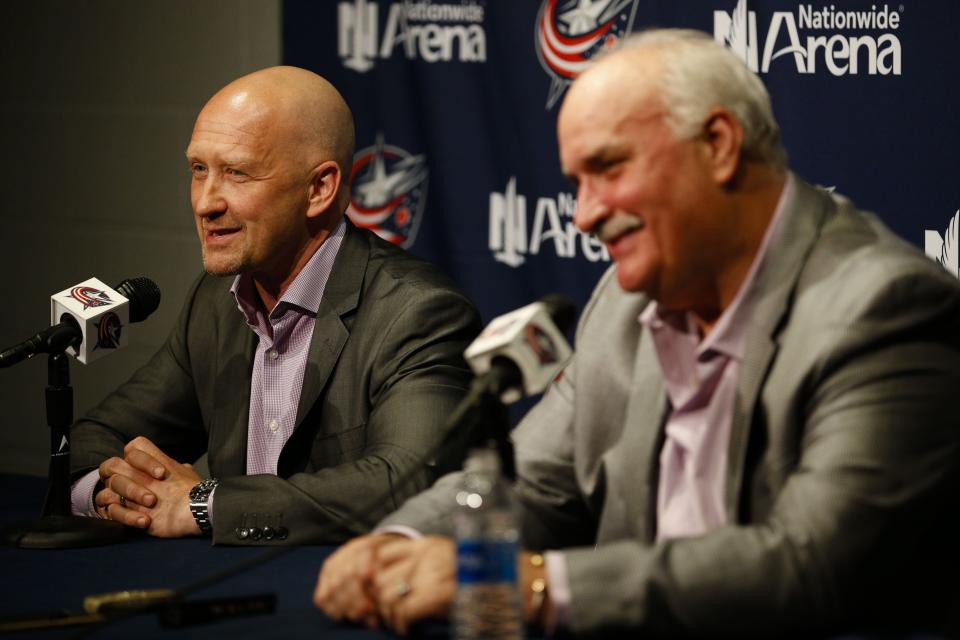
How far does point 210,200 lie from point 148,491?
26.8 inches

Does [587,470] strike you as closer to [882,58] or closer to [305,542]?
[305,542]

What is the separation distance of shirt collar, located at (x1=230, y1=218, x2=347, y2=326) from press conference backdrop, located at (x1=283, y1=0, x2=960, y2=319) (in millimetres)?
993

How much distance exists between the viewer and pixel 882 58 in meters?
3.31

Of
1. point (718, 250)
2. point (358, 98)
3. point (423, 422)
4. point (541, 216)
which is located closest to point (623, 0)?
point (541, 216)

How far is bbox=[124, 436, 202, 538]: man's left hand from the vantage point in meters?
2.50

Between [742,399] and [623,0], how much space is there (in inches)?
82.9

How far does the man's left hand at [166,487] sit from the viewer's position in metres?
2.50

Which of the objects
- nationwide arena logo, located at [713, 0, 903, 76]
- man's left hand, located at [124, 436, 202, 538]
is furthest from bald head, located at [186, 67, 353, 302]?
nationwide arena logo, located at [713, 0, 903, 76]

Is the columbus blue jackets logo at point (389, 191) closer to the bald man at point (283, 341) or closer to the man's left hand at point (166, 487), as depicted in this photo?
the bald man at point (283, 341)

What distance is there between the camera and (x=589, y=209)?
1.94 metres

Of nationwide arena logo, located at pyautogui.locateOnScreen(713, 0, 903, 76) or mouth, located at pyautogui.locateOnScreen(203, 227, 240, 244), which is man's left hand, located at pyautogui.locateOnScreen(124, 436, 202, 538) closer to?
mouth, located at pyautogui.locateOnScreen(203, 227, 240, 244)

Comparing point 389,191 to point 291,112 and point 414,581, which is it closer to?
point 291,112

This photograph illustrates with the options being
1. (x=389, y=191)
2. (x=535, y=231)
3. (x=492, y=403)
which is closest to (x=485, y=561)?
(x=492, y=403)

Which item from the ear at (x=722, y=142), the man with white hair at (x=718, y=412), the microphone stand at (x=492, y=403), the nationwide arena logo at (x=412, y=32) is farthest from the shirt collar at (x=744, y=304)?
the nationwide arena logo at (x=412, y=32)
